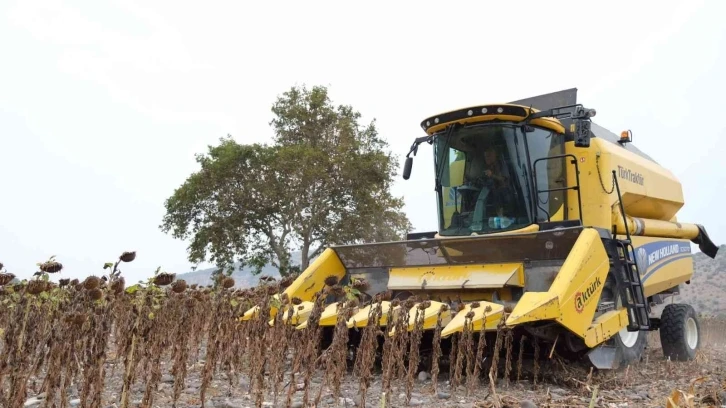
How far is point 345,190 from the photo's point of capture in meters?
23.9

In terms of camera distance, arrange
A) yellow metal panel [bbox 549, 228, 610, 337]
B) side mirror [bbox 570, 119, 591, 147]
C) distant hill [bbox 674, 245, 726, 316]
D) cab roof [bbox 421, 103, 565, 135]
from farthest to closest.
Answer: distant hill [bbox 674, 245, 726, 316] < cab roof [bbox 421, 103, 565, 135] < side mirror [bbox 570, 119, 591, 147] < yellow metal panel [bbox 549, 228, 610, 337]

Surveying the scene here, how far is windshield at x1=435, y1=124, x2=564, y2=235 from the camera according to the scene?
6.93 metres

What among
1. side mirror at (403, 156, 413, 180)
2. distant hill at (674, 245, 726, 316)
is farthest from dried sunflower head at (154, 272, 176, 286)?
distant hill at (674, 245, 726, 316)

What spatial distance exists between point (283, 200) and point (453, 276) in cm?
1785

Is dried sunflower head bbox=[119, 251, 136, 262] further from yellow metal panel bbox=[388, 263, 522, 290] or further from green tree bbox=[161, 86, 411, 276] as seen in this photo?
green tree bbox=[161, 86, 411, 276]

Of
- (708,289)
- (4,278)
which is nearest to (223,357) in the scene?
(4,278)

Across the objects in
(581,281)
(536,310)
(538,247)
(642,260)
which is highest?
(642,260)

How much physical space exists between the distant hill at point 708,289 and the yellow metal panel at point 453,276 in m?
33.1

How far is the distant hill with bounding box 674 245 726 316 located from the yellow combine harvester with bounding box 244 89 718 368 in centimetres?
3035

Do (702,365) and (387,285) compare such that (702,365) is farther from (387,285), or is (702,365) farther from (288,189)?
(288,189)

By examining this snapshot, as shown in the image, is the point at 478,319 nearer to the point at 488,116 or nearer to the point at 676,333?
the point at 488,116

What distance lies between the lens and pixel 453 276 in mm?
6000

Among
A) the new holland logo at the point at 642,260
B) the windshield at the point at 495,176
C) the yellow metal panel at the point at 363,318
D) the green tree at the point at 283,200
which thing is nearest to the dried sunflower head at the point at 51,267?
the yellow metal panel at the point at 363,318

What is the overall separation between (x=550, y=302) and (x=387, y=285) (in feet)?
7.03
